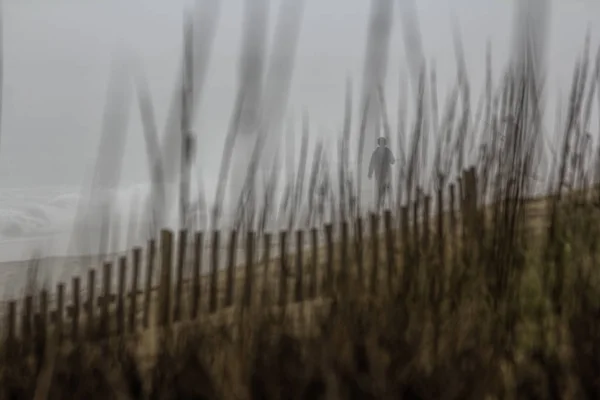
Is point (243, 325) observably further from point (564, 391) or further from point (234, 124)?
point (564, 391)

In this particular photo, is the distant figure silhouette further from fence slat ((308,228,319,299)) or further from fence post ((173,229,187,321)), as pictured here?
fence post ((173,229,187,321))

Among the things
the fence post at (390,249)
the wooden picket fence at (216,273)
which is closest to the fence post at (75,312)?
the wooden picket fence at (216,273)

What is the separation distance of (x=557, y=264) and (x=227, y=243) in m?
0.59

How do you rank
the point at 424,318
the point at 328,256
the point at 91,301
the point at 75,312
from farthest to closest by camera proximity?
the point at 328,256, the point at 91,301, the point at 75,312, the point at 424,318

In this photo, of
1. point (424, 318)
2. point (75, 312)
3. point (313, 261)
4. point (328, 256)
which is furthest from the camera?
point (313, 261)

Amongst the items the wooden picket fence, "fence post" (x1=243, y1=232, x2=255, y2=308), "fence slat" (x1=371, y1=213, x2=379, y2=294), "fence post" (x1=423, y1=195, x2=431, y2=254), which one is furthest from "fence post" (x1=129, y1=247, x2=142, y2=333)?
"fence post" (x1=423, y1=195, x2=431, y2=254)

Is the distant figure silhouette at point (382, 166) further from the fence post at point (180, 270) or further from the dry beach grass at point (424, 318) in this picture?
the fence post at point (180, 270)

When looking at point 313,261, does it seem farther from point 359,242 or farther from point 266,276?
point 266,276

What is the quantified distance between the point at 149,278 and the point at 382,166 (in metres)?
0.58

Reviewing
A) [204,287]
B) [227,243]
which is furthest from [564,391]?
[204,287]

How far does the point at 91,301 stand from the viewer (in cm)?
165

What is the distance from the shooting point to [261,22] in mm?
1112

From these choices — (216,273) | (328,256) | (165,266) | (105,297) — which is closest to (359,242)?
(328,256)

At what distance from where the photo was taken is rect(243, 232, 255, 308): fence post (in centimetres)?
126
